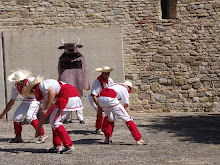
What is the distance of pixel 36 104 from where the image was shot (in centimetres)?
726

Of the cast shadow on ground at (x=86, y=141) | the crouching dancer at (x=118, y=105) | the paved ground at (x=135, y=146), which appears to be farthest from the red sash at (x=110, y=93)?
the cast shadow on ground at (x=86, y=141)

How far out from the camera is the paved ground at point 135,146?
5539 mm

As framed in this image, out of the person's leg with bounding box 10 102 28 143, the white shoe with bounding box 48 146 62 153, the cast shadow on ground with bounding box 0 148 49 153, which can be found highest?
the person's leg with bounding box 10 102 28 143

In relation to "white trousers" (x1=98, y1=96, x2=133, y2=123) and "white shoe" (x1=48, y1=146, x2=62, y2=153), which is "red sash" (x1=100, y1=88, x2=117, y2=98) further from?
"white shoe" (x1=48, y1=146, x2=62, y2=153)

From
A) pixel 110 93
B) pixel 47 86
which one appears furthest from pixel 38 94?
pixel 110 93

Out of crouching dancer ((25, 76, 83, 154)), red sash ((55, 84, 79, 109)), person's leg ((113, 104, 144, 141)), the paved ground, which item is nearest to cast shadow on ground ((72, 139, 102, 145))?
the paved ground

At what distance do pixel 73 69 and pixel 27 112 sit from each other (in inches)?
118

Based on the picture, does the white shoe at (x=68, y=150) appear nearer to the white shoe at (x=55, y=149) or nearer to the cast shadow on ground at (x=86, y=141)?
the white shoe at (x=55, y=149)

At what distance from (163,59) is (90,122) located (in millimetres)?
2910

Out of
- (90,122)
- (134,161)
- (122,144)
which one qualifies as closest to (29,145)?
(122,144)

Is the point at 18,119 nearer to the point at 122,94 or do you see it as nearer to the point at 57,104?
the point at 57,104

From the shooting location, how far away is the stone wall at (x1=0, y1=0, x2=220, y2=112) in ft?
37.8

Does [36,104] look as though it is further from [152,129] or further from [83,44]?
[83,44]

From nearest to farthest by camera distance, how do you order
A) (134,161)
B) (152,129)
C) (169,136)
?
1. (134,161)
2. (169,136)
3. (152,129)
